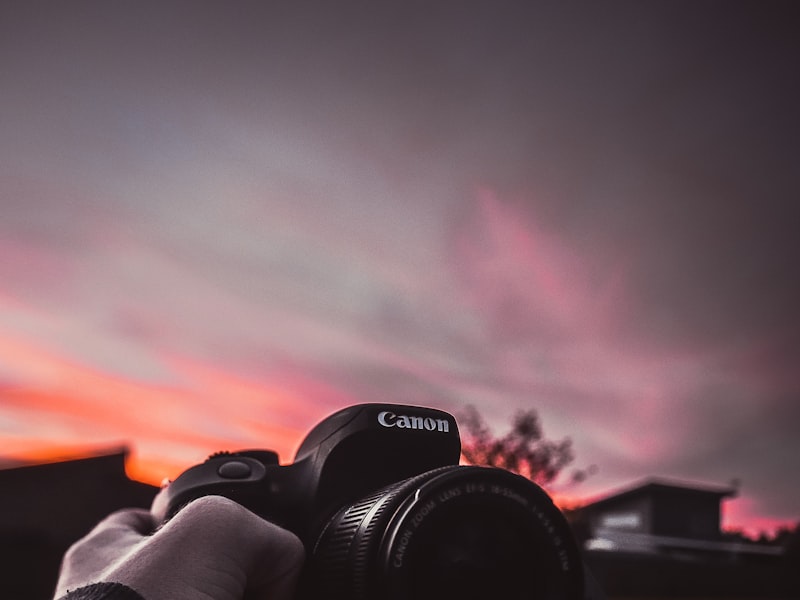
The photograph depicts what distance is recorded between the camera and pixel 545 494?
3.79 feet

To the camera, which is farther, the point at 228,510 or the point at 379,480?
the point at 379,480

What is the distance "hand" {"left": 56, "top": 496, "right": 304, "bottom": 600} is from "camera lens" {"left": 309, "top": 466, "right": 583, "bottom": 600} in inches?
3.7

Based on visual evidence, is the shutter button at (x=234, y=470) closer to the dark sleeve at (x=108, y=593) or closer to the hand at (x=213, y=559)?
the hand at (x=213, y=559)

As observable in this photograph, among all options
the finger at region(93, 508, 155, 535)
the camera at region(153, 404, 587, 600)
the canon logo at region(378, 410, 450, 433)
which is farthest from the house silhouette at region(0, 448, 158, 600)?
the camera at region(153, 404, 587, 600)

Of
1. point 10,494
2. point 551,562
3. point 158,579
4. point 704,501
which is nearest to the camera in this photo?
point 158,579

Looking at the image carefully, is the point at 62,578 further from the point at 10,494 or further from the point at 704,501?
the point at 704,501

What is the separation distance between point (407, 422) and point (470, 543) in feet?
1.21

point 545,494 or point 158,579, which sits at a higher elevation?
point 545,494

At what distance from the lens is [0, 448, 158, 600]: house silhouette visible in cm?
1474

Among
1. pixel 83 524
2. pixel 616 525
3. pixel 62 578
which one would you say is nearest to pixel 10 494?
pixel 83 524

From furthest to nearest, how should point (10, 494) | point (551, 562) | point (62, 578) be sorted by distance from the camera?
point (10, 494) < point (62, 578) < point (551, 562)

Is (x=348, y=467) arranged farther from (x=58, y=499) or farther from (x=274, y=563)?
(x=58, y=499)

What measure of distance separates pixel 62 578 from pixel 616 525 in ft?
112

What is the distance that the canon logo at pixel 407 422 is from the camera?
4.81ft
